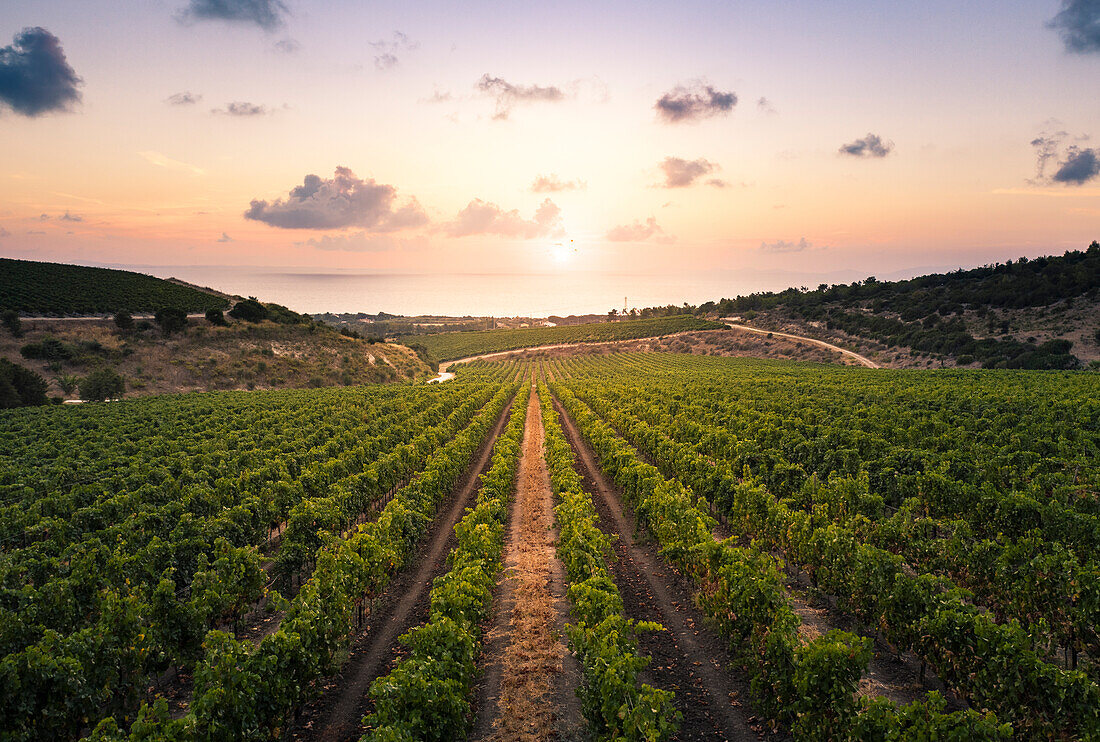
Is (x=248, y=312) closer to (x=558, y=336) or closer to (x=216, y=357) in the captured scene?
(x=216, y=357)

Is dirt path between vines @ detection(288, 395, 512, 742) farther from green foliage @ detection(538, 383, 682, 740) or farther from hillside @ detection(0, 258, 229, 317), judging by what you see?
hillside @ detection(0, 258, 229, 317)

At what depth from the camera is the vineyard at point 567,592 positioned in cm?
883

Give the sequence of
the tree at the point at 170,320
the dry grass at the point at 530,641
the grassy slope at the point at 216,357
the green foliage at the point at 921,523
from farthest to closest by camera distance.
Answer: the tree at the point at 170,320
the grassy slope at the point at 216,357
the dry grass at the point at 530,641
the green foliage at the point at 921,523

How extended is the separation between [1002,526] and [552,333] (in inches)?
5390

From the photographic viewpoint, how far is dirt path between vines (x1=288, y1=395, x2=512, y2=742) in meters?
10.3

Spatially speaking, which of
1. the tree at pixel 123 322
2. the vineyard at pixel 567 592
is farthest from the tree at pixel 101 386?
the vineyard at pixel 567 592

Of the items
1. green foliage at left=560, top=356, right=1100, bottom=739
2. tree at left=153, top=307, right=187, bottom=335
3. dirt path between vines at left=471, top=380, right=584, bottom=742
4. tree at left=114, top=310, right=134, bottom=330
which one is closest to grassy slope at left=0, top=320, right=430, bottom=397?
tree at left=153, top=307, right=187, bottom=335

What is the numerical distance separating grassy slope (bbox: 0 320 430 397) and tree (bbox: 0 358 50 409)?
5822 mm

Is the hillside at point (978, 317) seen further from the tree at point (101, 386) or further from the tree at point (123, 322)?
the tree at point (123, 322)

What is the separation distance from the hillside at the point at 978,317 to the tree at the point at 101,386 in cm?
10244

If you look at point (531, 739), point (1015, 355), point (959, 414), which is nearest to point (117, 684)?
point (531, 739)

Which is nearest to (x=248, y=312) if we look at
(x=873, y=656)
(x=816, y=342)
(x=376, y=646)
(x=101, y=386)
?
(x=101, y=386)

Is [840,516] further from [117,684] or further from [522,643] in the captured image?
[117,684]

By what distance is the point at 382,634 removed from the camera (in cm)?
1352
